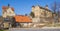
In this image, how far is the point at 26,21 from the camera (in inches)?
576

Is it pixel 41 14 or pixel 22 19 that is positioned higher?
pixel 41 14

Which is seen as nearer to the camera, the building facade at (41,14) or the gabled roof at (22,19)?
the gabled roof at (22,19)

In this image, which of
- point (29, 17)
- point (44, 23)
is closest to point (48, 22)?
point (44, 23)

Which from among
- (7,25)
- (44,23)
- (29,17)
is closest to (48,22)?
(44,23)

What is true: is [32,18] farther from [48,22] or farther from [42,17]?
[48,22]

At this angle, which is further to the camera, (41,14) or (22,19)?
(41,14)

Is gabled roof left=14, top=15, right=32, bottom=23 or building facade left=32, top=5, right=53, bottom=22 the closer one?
gabled roof left=14, top=15, right=32, bottom=23

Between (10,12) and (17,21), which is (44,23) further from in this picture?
(10,12)

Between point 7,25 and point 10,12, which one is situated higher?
point 10,12

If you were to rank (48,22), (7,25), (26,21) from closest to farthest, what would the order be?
(7,25)
(48,22)
(26,21)

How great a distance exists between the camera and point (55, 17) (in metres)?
14.0

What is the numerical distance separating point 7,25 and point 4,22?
1.30 feet

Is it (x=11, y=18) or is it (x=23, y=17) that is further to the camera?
(x=23, y=17)

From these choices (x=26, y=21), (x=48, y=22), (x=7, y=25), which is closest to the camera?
(x=7, y=25)
